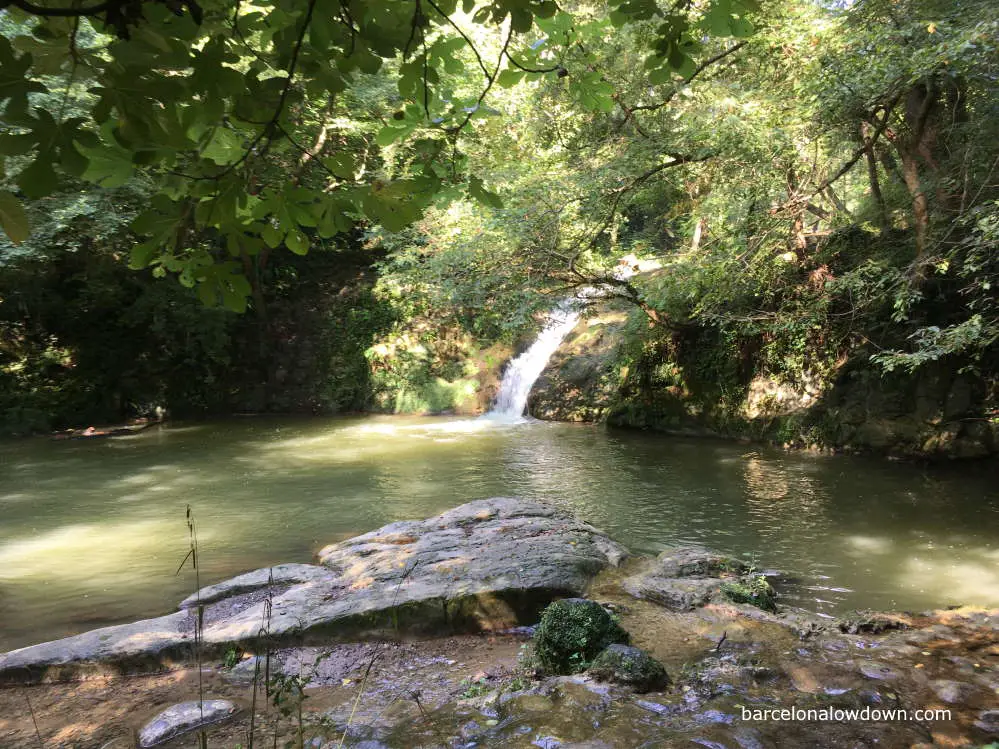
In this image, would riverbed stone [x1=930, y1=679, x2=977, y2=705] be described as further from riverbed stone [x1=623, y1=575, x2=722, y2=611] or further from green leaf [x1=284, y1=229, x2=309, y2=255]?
green leaf [x1=284, y1=229, x2=309, y2=255]

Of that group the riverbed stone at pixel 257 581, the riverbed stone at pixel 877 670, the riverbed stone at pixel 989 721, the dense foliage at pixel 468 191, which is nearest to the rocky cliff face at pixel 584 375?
the dense foliage at pixel 468 191

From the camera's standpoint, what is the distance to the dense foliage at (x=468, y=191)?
1.37 m

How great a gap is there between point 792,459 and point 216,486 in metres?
7.99

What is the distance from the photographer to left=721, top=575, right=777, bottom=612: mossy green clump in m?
3.98

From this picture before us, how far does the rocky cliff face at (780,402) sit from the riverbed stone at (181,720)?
8.13 meters

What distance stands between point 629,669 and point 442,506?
441 centimetres

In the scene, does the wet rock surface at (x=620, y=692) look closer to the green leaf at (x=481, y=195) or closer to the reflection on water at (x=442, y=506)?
the reflection on water at (x=442, y=506)

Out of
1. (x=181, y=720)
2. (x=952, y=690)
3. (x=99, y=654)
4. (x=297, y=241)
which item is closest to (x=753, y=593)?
(x=952, y=690)

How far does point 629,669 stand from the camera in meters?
2.86

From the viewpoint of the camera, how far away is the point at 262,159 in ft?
4.85

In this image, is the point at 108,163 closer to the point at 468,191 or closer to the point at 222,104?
the point at 222,104

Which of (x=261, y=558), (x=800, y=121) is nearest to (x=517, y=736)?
(x=261, y=558)

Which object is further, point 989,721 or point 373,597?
point 373,597

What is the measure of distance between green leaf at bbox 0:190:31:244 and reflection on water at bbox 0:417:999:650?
411cm
